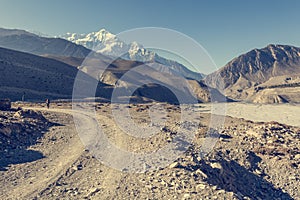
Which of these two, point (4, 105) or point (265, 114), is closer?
point (4, 105)

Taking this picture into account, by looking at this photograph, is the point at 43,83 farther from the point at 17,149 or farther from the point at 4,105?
the point at 17,149

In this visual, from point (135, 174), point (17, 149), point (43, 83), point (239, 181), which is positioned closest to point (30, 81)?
point (43, 83)

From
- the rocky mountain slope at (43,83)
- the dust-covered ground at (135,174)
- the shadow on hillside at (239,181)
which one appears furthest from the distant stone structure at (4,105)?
the shadow on hillside at (239,181)

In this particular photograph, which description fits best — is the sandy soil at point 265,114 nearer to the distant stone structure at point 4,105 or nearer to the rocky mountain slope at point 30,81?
the rocky mountain slope at point 30,81

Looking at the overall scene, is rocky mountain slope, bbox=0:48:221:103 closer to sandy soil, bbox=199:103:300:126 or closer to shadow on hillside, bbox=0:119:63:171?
sandy soil, bbox=199:103:300:126

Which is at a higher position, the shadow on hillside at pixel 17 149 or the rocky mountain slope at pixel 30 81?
the rocky mountain slope at pixel 30 81

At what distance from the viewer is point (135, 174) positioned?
60.2ft

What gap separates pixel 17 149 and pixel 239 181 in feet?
62.0

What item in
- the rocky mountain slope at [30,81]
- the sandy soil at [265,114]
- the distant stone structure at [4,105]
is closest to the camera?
the distant stone structure at [4,105]

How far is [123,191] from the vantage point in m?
16.3

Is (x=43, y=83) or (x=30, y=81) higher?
(x=30, y=81)

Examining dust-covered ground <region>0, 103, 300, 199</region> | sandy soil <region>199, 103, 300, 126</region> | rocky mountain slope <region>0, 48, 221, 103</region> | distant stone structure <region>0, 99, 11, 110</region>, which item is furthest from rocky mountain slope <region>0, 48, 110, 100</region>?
sandy soil <region>199, 103, 300, 126</region>

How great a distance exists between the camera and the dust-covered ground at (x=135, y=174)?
16188 millimetres

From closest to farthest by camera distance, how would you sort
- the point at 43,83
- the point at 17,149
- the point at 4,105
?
the point at 17,149 → the point at 4,105 → the point at 43,83
